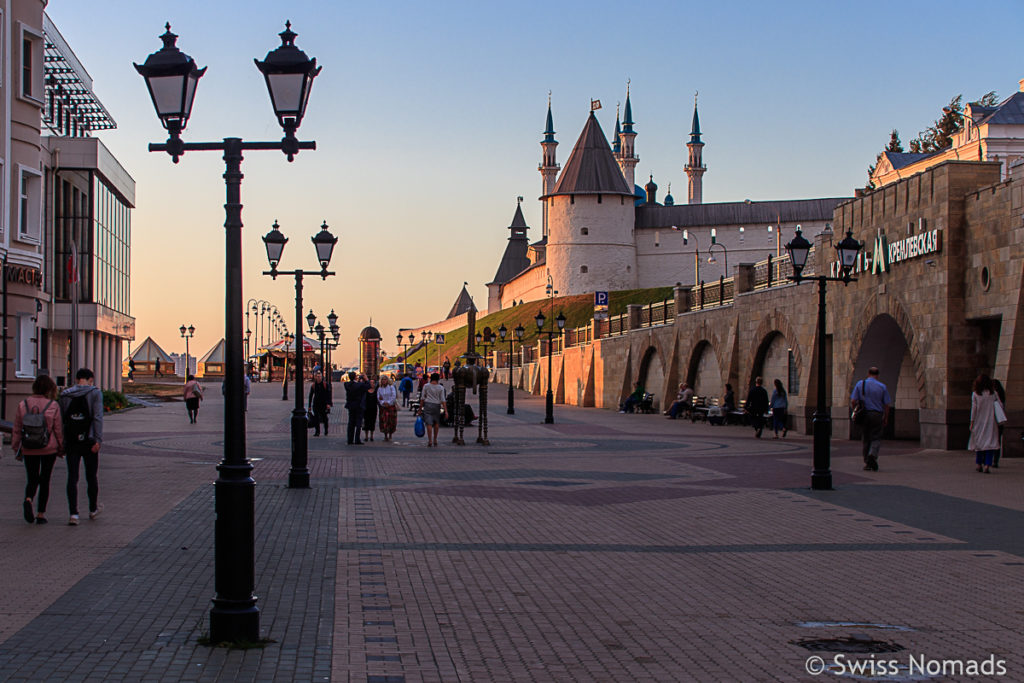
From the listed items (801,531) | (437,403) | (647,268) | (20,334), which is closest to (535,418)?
(437,403)

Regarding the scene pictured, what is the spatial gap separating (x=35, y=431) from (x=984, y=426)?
45.0 feet

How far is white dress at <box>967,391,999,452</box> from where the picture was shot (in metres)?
17.9

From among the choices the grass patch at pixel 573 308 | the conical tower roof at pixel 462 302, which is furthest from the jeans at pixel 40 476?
the conical tower roof at pixel 462 302

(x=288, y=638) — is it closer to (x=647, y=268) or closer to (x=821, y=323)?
(x=821, y=323)

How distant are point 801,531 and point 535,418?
29.0 meters

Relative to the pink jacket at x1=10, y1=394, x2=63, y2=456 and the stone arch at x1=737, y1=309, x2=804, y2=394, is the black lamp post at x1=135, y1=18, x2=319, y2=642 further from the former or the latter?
the stone arch at x1=737, y1=309, x2=804, y2=394

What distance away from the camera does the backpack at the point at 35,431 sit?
11547 mm

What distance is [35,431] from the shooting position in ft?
37.9

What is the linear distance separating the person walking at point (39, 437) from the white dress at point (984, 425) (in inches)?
526

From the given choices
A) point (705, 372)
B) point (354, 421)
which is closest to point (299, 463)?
point (354, 421)

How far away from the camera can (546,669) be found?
6.38 m

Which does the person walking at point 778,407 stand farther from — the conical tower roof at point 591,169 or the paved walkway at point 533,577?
the conical tower roof at point 591,169

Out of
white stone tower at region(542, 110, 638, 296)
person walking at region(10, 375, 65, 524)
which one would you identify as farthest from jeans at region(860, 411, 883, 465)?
white stone tower at region(542, 110, 638, 296)

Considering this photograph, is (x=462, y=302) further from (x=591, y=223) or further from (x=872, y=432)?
(x=872, y=432)
